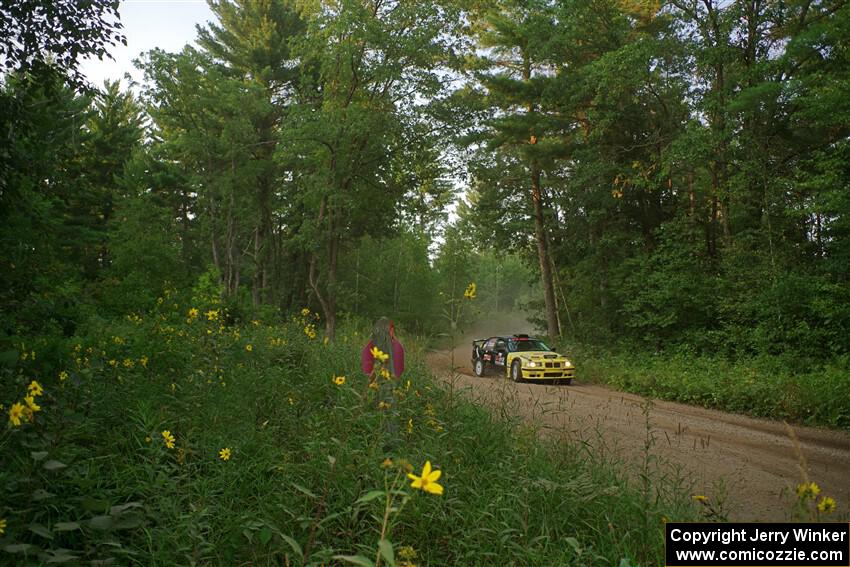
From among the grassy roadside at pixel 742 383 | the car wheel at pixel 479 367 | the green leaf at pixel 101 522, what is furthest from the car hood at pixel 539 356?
the green leaf at pixel 101 522

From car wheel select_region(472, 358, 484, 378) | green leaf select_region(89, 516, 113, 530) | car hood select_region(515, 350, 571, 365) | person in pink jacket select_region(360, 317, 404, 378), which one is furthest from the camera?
car wheel select_region(472, 358, 484, 378)

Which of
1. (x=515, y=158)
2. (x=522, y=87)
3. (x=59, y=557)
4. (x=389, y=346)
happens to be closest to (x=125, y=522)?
(x=59, y=557)

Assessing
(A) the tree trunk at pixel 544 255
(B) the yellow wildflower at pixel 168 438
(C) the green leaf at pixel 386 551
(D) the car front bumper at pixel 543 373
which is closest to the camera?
(C) the green leaf at pixel 386 551

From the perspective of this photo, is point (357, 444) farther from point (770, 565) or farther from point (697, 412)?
point (697, 412)

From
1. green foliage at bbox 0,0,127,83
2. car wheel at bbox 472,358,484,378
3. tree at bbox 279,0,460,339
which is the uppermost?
tree at bbox 279,0,460,339

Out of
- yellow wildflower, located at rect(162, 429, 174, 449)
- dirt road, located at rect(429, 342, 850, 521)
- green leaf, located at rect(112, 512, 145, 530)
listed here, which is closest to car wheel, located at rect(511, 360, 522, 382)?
dirt road, located at rect(429, 342, 850, 521)

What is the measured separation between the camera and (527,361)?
14047 mm

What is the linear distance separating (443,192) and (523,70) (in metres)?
5.65

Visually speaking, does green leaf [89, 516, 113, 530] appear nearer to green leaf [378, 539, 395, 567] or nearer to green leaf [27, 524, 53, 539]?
green leaf [27, 524, 53, 539]

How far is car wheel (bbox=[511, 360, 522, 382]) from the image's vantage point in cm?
1420

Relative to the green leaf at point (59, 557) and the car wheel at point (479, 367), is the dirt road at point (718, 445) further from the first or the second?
the car wheel at point (479, 367)

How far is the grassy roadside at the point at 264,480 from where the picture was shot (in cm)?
280

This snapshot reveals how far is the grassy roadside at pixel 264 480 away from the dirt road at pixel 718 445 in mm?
830

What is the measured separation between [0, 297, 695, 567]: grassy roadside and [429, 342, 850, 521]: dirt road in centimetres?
83
